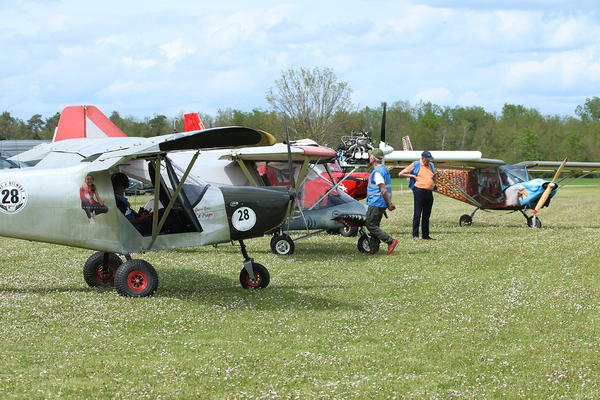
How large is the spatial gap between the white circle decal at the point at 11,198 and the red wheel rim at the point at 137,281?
1.61m

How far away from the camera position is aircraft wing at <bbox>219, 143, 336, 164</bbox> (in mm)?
11266

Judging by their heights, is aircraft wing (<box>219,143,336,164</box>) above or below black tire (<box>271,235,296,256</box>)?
above

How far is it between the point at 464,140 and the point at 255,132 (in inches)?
3260

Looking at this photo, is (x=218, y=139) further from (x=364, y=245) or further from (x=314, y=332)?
(x=364, y=245)

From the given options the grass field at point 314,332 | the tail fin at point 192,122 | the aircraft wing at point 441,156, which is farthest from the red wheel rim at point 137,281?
the aircraft wing at point 441,156

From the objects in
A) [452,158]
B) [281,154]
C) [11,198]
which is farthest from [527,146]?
[11,198]

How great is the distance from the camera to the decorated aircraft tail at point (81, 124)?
1120cm

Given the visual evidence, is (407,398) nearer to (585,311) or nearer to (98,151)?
(585,311)

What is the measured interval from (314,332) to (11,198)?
416 centimetres

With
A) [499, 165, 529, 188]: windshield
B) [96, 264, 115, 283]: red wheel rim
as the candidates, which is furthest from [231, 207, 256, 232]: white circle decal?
[499, 165, 529, 188]: windshield

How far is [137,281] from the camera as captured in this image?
283 inches

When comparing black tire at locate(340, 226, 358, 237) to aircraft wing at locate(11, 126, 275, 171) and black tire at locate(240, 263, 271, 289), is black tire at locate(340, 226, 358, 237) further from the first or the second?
aircraft wing at locate(11, 126, 275, 171)

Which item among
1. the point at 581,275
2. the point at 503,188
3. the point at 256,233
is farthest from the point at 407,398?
the point at 503,188

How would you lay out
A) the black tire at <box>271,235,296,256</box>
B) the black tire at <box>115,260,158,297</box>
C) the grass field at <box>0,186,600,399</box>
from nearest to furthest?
the grass field at <box>0,186,600,399</box> → the black tire at <box>115,260,158,297</box> → the black tire at <box>271,235,296,256</box>
